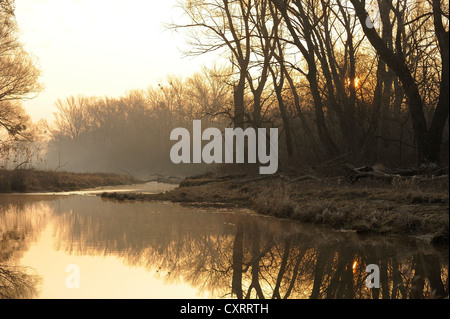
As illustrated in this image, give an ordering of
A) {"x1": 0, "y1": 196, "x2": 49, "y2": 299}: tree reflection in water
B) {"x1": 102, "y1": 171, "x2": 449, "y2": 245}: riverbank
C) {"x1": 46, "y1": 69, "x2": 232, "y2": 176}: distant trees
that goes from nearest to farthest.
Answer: {"x1": 0, "y1": 196, "x2": 49, "y2": 299}: tree reflection in water → {"x1": 102, "y1": 171, "x2": 449, "y2": 245}: riverbank → {"x1": 46, "y1": 69, "x2": 232, "y2": 176}: distant trees

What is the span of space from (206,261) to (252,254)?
2.75 ft

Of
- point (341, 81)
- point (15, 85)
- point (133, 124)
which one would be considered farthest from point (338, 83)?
point (133, 124)

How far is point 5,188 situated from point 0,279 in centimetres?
2004

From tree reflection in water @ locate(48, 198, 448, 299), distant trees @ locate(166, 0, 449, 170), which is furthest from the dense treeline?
tree reflection in water @ locate(48, 198, 448, 299)

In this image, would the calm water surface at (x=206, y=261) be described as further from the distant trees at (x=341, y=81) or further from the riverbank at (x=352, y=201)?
the distant trees at (x=341, y=81)

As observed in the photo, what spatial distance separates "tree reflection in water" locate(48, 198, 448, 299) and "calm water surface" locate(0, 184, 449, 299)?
0.5 inches

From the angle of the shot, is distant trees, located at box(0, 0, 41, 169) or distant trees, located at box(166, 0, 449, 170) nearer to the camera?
distant trees, located at box(166, 0, 449, 170)

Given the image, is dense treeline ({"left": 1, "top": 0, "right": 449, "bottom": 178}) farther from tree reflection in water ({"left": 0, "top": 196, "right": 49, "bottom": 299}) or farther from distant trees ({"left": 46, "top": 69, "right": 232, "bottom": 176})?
tree reflection in water ({"left": 0, "top": 196, "right": 49, "bottom": 299})

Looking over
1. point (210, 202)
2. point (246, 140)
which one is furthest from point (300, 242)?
point (246, 140)

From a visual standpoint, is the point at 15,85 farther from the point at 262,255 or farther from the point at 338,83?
the point at 262,255

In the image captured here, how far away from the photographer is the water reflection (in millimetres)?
6445

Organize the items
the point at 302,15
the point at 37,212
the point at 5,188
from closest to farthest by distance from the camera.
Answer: the point at 37,212 → the point at 302,15 → the point at 5,188
